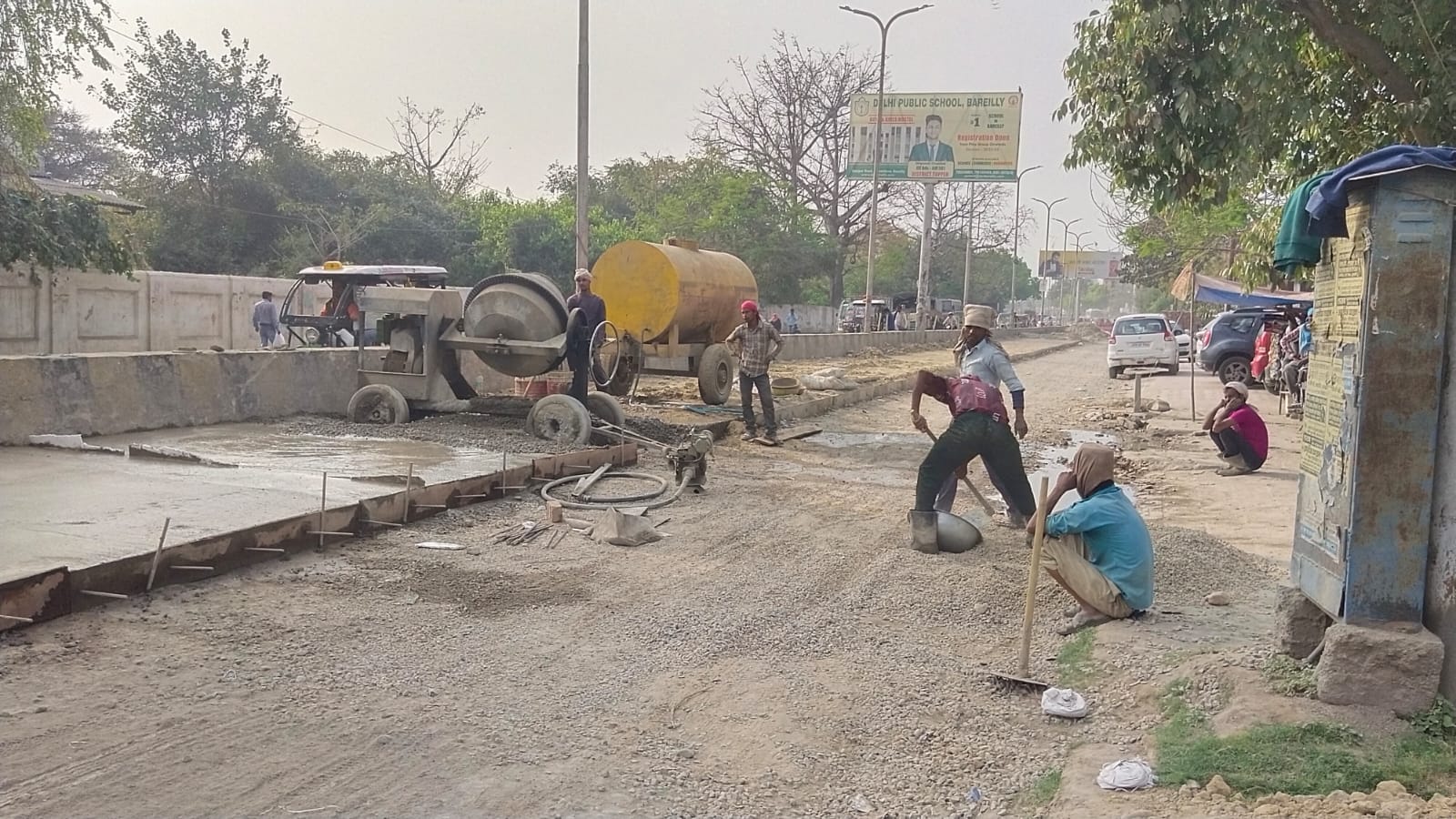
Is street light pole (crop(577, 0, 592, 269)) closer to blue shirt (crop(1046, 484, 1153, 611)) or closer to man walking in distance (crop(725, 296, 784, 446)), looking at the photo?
man walking in distance (crop(725, 296, 784, 446))

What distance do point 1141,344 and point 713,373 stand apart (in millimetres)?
16506

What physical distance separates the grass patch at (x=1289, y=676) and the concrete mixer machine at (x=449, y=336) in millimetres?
7486

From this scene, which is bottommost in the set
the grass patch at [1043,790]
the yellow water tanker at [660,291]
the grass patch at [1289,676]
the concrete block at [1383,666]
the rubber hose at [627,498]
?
the grass patch at [1043,790]

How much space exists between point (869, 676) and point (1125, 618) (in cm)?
161

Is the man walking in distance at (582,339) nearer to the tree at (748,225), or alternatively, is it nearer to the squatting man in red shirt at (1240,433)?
the squatting man in red shirt at (1240,433)

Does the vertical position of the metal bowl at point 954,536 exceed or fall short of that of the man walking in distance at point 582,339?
it falls short

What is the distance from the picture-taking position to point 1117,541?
18.7ft

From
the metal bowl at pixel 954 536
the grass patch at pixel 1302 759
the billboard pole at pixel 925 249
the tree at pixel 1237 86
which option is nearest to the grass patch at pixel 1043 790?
the grass patch at pixel 1302 759

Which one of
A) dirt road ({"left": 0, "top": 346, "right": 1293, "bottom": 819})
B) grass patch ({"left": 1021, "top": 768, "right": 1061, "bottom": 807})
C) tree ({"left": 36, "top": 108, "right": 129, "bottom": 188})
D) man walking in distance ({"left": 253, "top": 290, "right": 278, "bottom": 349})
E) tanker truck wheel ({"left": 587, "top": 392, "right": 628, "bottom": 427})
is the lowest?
grass patch ({"left": 1021, "top": 768, "right": 1061, "bottom": 807})

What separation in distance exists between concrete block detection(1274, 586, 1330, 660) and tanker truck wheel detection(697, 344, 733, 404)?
11328 mm

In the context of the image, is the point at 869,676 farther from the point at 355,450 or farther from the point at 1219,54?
the point at 355,450

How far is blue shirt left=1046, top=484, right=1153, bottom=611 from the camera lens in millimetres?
5703

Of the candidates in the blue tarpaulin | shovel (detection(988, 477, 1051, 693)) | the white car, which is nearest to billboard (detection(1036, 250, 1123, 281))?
the white car

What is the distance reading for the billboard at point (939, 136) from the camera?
130 feet
